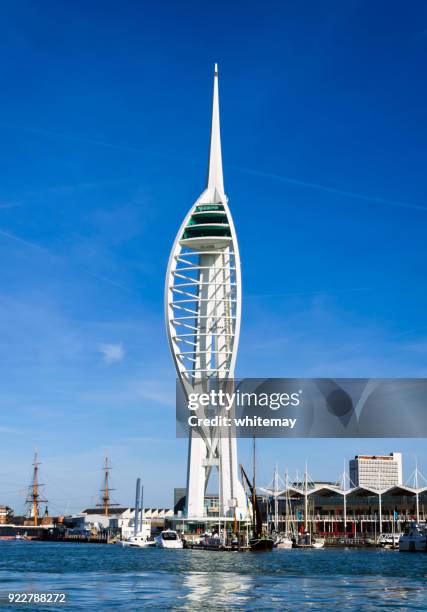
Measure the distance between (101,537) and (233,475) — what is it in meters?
72.8

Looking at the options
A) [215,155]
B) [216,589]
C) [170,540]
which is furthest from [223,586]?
[215,155]

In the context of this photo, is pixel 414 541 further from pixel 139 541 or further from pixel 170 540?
pixel 139 541

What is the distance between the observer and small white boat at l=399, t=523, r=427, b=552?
112m

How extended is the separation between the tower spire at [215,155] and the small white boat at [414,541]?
52.3m

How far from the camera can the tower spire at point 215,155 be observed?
5157 inches

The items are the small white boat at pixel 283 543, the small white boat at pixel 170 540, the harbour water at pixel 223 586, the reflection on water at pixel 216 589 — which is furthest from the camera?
the small white boat at pixel 283 543

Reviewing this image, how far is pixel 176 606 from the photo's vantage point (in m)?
37.2

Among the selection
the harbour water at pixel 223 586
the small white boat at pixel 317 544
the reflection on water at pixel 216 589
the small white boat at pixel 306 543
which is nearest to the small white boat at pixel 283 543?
the small white boat at pixel 306 543

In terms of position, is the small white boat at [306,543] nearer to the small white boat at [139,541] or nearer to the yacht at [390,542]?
the yacht at [390,542]

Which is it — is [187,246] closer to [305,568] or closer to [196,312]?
[196,312]

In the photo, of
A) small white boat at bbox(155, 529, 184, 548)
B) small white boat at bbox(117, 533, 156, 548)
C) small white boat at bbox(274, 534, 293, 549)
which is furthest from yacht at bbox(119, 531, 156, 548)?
small white boat at bbox(274, 534, 293, 549)

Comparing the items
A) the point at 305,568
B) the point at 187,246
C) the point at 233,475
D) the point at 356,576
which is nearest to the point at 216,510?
the point at 233,475

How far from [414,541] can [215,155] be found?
6009 centimetres

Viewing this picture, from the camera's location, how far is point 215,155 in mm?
132875
